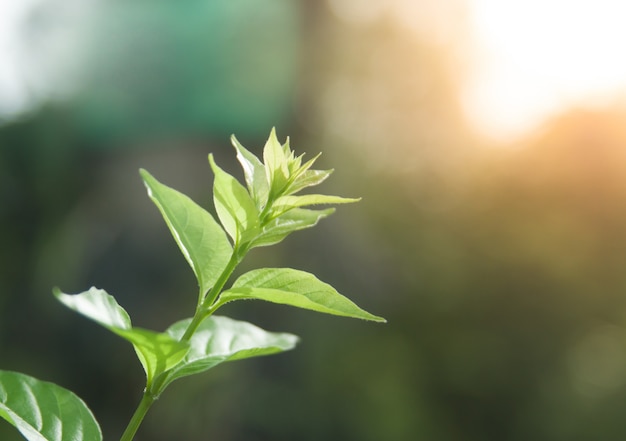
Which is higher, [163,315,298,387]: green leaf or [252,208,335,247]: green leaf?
[252,208,335,247]: green leaf

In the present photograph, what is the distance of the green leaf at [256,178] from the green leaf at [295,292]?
54 millimetres

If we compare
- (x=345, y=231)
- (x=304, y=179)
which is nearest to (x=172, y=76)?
(x=345, y=231)

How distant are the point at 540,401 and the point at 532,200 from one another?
162 centimetres

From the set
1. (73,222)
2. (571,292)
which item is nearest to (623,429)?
(571,292)

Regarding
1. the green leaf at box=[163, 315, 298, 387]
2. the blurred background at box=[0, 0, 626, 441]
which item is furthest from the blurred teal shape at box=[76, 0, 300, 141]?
the green leaf at box=[163, 315, 298, 387]

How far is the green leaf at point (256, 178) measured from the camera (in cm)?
41

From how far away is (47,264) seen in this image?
16.9 ft

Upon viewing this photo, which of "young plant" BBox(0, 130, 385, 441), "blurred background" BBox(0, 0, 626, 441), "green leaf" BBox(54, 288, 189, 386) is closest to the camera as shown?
"green leaf" BBox(54, 288, 189, 386)

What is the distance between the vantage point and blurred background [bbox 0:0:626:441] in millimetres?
4738

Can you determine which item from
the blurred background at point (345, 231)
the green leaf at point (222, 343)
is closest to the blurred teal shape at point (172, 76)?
the blurred background at point (345, 231)

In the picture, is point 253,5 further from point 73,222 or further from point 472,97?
point 73,222

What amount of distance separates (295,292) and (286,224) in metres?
0.05

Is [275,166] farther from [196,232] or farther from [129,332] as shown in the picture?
[129,332]

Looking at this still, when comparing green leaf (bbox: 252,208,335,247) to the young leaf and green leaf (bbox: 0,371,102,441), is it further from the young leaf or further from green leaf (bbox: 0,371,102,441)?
green leaf (bbox: 0,371,102,441)
